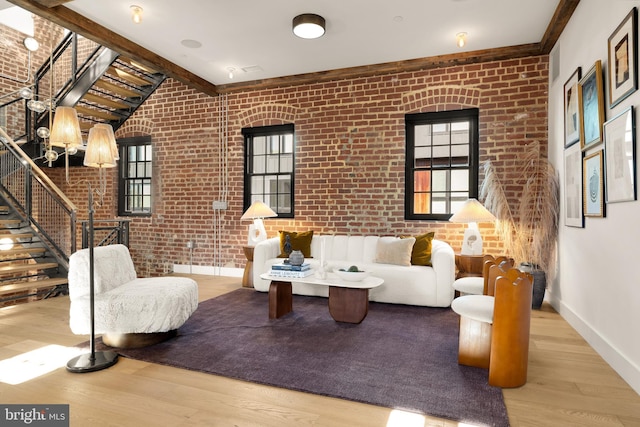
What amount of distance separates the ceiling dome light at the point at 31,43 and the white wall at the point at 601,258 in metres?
8.92

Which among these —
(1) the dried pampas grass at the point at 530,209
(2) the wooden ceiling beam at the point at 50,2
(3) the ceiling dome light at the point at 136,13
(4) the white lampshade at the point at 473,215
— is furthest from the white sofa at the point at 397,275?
(2) the wooden ceiling beam at the point at 50,2

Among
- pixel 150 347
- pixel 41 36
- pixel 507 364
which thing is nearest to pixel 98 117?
pixel 41 36

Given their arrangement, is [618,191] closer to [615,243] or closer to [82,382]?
[615,243]

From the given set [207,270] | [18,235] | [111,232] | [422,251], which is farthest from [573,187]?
[18,235]

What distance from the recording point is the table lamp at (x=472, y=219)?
14.3 ft

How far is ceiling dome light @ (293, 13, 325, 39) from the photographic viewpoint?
390 cm

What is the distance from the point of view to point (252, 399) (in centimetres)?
220

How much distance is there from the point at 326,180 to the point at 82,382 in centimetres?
404

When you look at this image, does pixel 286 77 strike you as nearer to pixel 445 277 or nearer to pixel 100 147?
pixel 100 147

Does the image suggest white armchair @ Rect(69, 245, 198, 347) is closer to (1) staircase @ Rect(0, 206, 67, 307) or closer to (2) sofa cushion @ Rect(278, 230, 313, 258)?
(2) sofa cushion @ Rect(278, 230, 313, 258)

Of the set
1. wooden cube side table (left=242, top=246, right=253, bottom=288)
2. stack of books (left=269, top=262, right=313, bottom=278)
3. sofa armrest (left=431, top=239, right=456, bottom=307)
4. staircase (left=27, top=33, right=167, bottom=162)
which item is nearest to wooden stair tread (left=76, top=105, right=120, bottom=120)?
staircase (left=27, top=33, right=167, bottom=162)

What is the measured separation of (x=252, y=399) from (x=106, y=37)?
14.6 ft

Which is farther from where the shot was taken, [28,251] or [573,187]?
[28,251]

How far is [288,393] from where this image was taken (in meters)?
2.27
